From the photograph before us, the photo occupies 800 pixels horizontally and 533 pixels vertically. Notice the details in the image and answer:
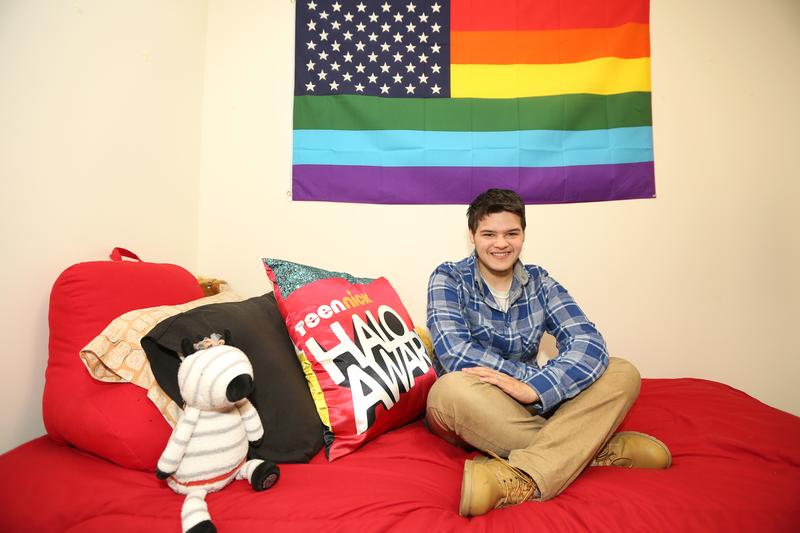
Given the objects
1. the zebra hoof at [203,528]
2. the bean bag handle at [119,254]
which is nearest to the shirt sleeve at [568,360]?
the zebra hoof at [203,528]

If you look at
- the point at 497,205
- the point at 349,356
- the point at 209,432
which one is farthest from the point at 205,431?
the point at 497,205

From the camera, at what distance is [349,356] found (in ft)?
3.39

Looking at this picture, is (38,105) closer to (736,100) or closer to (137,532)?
(137,532)

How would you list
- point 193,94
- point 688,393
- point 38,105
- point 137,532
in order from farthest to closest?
point 193,94 < point 688,393 < point 38,105 < point 137,532

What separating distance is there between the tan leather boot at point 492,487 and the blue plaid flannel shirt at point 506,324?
34cm

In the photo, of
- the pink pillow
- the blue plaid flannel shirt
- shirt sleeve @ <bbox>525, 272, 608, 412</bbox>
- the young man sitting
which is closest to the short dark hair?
the young man sitting

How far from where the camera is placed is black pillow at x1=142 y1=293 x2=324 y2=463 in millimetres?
843

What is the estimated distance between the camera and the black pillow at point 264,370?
2.77 feet

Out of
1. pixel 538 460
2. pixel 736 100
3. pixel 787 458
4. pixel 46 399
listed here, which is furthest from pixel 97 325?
pixel 736 100

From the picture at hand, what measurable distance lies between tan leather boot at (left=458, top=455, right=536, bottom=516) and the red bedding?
0.08 ft

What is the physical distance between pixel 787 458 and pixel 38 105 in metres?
1.94

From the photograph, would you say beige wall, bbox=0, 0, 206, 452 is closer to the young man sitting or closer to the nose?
the nose

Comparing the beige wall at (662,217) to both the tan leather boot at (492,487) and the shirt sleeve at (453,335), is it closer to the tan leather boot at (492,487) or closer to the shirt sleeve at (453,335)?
the shirt sleeve at (453,335)

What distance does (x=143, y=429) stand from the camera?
81 cm
